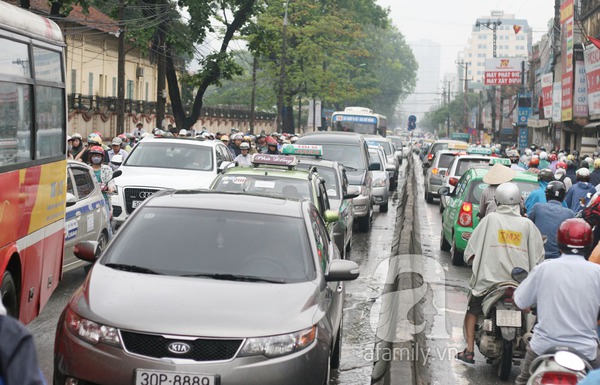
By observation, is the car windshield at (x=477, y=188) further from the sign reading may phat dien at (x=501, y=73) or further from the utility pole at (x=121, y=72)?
the sign reading may phat dien at (x=501, y=73)

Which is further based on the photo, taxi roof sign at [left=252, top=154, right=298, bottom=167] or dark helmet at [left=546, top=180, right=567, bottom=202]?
taxi roof sign at [left=252, top=154, right=298, bottom=167]

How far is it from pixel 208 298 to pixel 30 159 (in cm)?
311

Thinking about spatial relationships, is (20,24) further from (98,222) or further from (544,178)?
(544,178)

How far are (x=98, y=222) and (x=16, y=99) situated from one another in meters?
5.49

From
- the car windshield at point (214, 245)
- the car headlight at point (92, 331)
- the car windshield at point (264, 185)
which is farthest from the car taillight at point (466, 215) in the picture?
the car headlight at point (92, 331)

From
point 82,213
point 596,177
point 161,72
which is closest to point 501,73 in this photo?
point 161,72

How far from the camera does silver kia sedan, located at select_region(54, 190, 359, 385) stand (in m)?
6.38

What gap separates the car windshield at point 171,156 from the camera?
782 inches

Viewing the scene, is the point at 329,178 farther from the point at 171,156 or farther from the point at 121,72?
the point at 121,72

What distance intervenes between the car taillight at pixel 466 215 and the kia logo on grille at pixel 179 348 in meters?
10.8

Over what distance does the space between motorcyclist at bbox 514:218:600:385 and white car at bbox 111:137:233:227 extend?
1243 cm

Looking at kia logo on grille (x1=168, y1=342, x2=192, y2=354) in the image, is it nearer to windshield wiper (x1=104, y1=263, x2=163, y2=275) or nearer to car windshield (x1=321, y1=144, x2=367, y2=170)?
windshield wiper (x1=104, y1=263, x2=163, y2=275)

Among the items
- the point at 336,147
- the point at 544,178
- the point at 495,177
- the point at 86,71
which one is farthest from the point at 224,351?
the point at 86,71

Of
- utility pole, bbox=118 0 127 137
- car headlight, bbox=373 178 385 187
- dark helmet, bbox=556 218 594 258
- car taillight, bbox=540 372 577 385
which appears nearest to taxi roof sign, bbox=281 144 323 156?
car headlight, bbox=373 178 385 187
